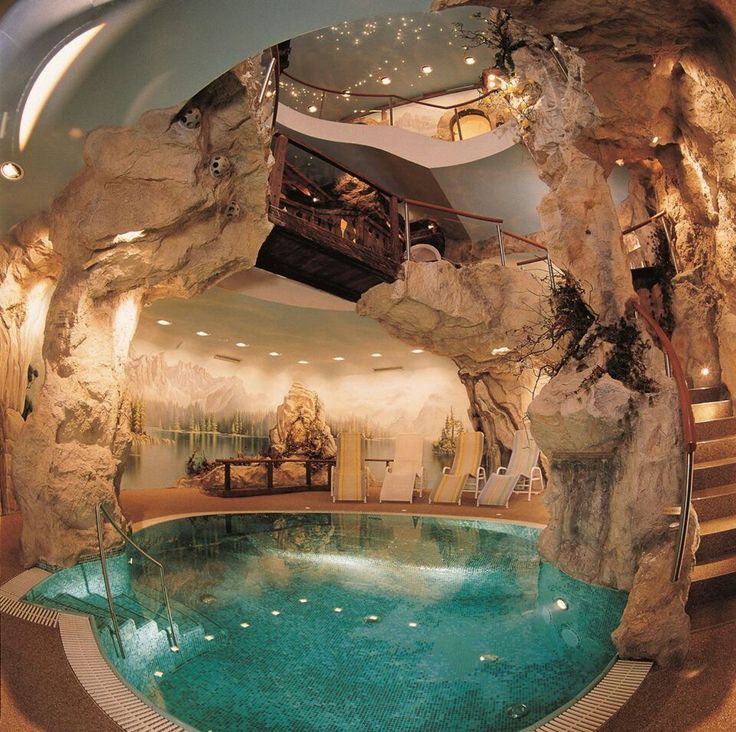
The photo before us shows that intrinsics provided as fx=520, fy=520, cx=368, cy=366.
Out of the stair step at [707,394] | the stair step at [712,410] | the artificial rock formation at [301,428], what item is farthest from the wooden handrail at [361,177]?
the artificial rock formation at [301,428]

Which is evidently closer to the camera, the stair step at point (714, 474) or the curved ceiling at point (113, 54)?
the curved ceiling at point (113, 54)

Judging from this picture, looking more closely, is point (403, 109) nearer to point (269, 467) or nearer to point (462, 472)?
point (462, 472)

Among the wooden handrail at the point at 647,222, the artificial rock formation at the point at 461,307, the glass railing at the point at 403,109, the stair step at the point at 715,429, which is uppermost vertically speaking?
the glass railing at the point at 403,109

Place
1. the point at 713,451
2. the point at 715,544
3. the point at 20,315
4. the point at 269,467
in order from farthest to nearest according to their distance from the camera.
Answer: the point at 269,467
the point at 713,451
the point at 715,544
the point at 20,315

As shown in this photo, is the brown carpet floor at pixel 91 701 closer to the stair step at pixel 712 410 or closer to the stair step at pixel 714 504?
the stair step at pixel 714 504

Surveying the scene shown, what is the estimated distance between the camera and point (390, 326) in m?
9.74

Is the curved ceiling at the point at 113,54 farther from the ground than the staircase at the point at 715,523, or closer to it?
farther from the ground

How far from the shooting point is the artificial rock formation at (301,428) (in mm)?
13156

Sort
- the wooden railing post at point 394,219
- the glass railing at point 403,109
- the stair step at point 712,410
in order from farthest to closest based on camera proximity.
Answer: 1. the glass railing at point 403,109
2. the wooden railing post at point 394,219
3. the stair step at point 712,410

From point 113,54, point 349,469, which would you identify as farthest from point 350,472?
point 113,54

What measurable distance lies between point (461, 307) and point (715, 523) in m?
5.75

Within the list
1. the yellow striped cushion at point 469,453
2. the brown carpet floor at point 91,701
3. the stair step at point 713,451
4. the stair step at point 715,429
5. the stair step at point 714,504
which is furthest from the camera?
the yellow striped cushion at point 469,453

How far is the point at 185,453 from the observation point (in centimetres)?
1182

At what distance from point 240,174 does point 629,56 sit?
3.76 metres
